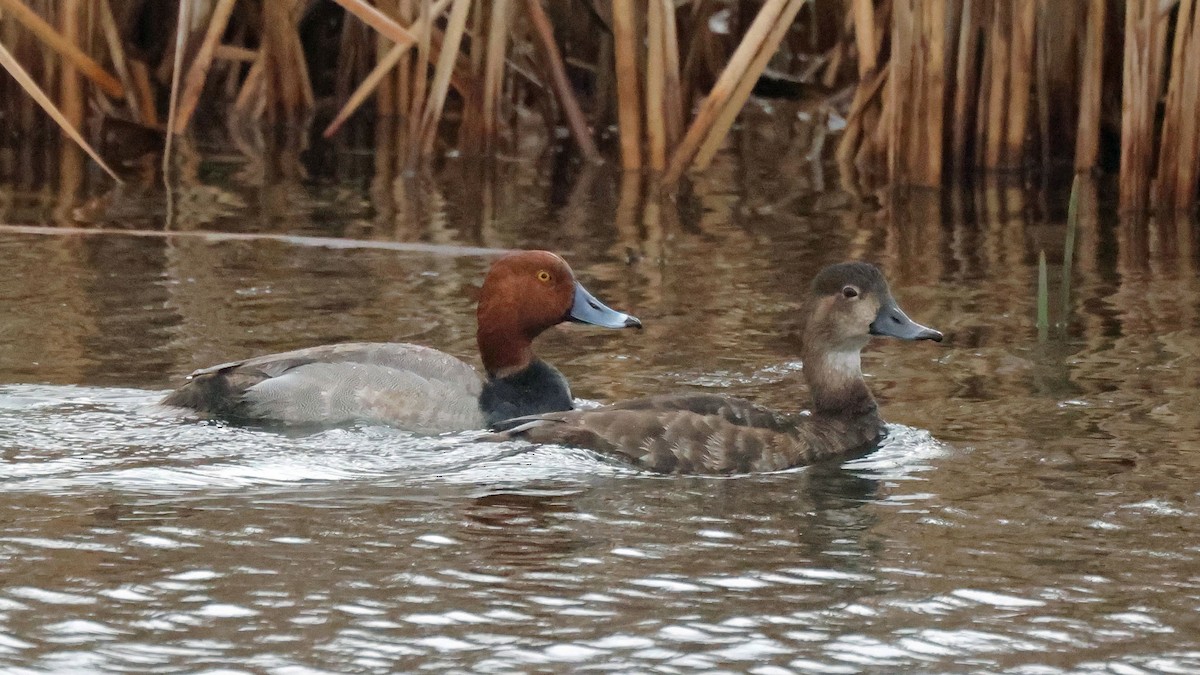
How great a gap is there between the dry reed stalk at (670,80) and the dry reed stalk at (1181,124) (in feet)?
7.40

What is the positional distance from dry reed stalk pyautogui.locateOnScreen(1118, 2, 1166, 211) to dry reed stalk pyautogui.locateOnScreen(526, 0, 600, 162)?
2.90 meters

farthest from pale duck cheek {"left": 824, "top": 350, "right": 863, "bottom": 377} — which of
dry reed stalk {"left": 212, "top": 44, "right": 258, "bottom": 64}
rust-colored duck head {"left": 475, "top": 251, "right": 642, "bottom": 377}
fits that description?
dry reed stalk {"left": 212, "top": 44, "right": 258, "bottom": 64}

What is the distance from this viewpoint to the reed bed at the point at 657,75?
9359 millimetres

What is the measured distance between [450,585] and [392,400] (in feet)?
6.18

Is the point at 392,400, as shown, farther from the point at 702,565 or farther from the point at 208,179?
the point at 208,179

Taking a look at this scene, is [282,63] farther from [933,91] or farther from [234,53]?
[933,91]

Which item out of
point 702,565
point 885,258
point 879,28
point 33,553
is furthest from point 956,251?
point 33,553

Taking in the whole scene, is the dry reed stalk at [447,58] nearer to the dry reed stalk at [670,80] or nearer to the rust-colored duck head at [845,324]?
the dry reed stalk at [670,80]

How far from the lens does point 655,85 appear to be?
9.73m

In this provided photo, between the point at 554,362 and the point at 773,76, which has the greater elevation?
the point at 773,76

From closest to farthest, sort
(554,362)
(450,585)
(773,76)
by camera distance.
Result: (450,585) < (554,362) < (773,76)

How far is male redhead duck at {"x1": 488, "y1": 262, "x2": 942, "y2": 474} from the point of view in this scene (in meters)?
5.59

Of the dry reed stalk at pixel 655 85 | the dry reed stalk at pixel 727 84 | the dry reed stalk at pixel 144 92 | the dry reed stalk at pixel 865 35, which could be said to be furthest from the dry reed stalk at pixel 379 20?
the dry reed stalk at pixel 144 92

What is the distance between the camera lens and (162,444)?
5.71 meters
